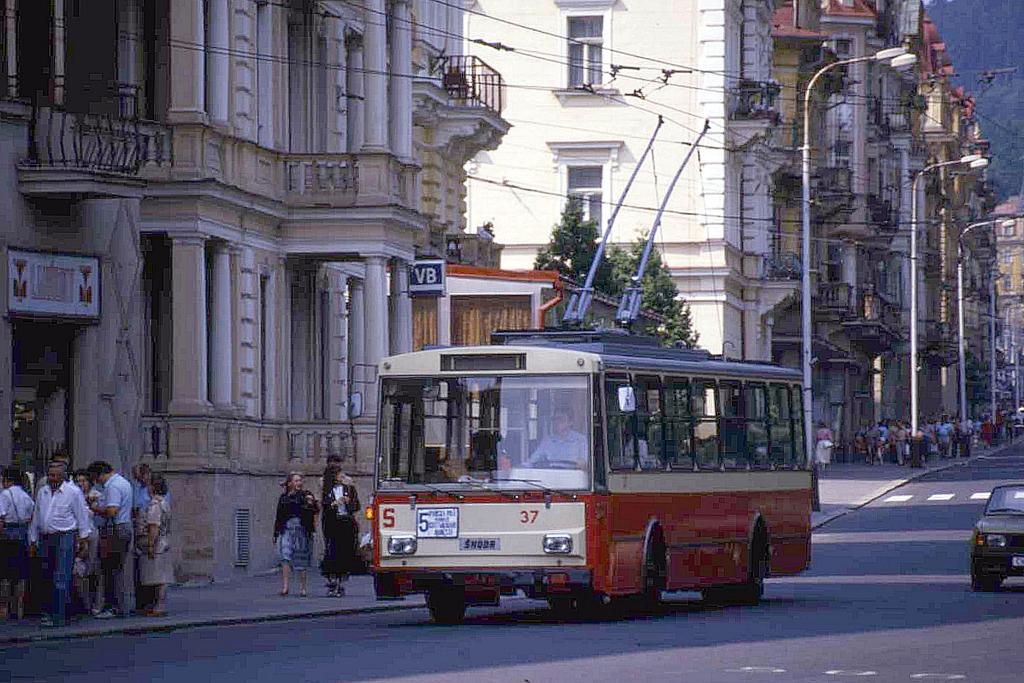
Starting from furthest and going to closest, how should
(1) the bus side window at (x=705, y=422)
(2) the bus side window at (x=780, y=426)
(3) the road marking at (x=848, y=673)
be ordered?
(2) the bus side window at (x=780, y=426)
(1) the bus side window at (x=705, y=422)
(3) the road marking at (x=848, y=673)

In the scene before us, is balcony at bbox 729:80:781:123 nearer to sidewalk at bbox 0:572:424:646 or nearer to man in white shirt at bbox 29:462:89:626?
sidewalk at bbox 0:572:424:646

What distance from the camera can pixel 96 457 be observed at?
103 ft

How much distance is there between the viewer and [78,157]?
29.8m

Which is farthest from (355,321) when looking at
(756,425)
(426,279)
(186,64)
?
(756,425)

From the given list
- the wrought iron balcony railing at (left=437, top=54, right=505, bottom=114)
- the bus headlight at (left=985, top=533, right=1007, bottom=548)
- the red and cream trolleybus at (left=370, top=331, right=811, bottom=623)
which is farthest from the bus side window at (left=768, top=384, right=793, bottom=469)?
the wrought iron balcony railing at (left=437, top=54, right=505, bottom=114)

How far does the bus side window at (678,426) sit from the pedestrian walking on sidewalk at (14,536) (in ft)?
22.0

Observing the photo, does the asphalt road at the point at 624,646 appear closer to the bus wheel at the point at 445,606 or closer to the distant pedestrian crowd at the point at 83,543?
the bus wheel at the point at 445,606

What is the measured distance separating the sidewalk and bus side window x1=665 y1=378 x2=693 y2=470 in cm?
442

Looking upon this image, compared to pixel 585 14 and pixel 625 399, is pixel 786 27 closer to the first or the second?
pixel 585 14

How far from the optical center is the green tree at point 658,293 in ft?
210

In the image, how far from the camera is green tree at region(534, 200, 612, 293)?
60.8 meters

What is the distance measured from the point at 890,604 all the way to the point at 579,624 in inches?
186

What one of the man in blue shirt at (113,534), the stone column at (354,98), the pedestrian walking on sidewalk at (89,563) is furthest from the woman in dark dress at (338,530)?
the stone column at (354,98)

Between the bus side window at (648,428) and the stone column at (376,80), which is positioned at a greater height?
the stone column at (376,80)
